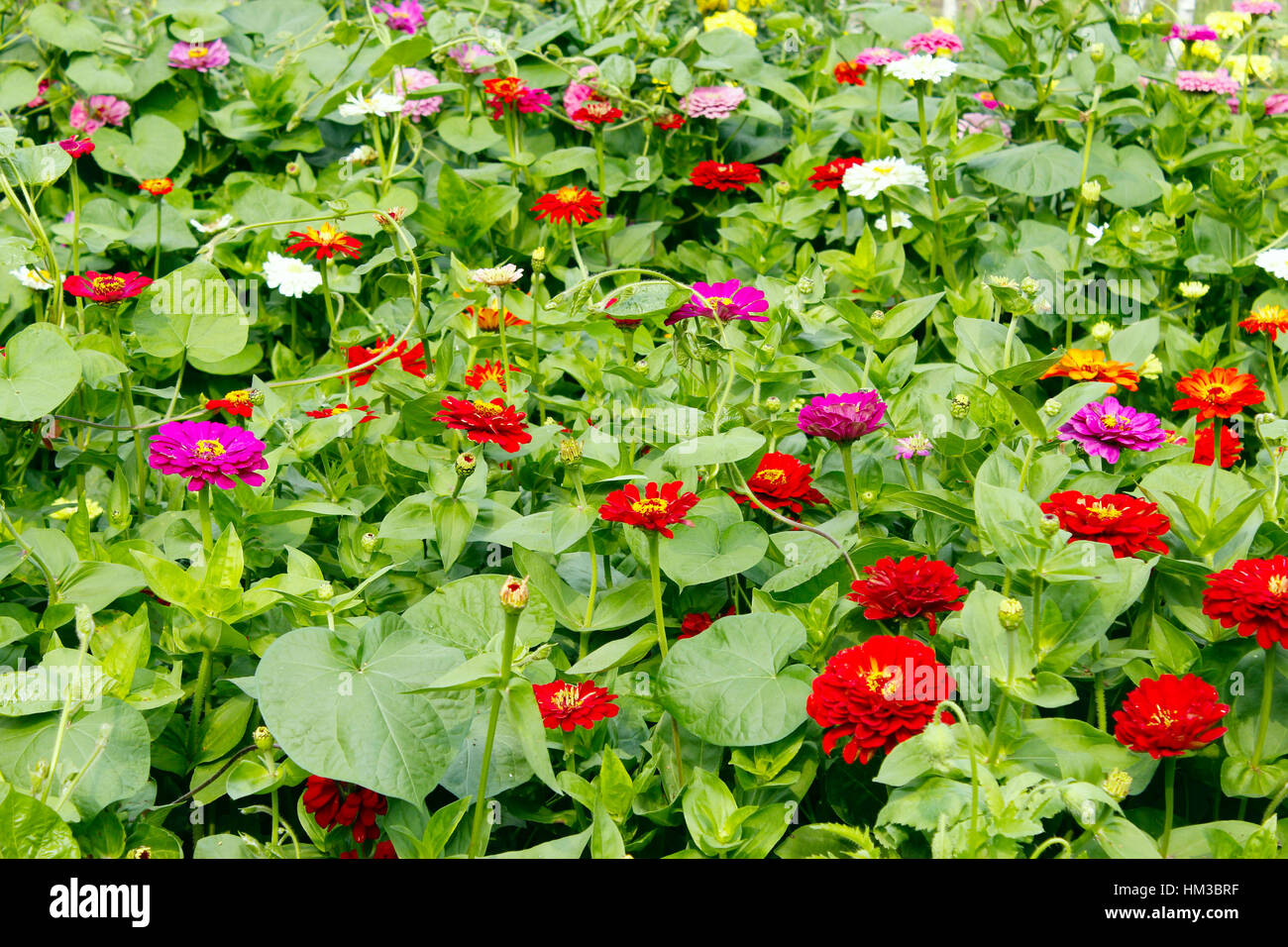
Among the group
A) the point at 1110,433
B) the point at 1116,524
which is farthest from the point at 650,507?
the point at 1110,433

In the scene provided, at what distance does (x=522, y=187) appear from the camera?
7.02ft

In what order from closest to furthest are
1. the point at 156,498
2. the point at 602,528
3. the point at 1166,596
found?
the point at 1166,596
the point at 602,528
the point at 156,498

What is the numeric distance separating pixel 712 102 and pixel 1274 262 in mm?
1018

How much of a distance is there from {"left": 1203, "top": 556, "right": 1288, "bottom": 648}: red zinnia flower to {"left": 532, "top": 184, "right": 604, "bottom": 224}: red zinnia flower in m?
1.11

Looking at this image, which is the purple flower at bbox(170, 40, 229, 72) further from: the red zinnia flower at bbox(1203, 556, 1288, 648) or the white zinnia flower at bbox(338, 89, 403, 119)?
the red zinnia flower at bbox(1203, 556, 1288, 648)

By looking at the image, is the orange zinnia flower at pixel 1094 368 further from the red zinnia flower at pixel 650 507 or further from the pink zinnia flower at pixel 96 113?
the pink zinnia flower at pixel 96 113

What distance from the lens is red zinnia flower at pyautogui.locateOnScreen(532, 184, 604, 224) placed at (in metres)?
1.76

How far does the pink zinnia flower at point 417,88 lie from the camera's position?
85.4 inches

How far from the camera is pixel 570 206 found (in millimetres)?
1767

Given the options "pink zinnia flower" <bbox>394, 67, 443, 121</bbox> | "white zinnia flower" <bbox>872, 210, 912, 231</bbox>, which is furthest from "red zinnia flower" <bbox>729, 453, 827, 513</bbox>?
"pink zinnia flower" <bbox>394, 67, 443, 121</bbox>

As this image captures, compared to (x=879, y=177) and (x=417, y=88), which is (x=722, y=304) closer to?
(x=879, y=177)
